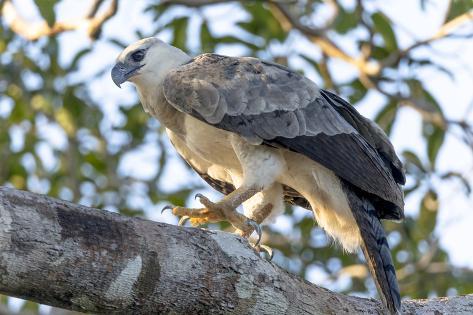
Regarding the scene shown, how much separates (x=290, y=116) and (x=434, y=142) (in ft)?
7.35

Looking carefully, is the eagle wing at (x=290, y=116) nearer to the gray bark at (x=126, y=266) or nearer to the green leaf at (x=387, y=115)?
the gray bark at (x=126, y=266)

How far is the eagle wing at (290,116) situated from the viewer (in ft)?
14.6

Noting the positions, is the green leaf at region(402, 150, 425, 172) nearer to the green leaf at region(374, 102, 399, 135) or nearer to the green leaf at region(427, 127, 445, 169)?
the green leaf at region(427, 127, 445, 169)

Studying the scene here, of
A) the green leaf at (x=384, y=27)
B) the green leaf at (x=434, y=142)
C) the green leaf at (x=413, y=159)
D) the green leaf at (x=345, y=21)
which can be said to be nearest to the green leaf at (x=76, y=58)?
the green leaf at (x=345, y=21)

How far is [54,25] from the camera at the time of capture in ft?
19.6

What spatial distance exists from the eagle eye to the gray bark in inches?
68.5

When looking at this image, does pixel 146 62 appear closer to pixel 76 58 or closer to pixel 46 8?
pixel 46 8

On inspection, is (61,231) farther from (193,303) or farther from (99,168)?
(99,168)

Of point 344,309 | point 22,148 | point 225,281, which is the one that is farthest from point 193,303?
point 22,148

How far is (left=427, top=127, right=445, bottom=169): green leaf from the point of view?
Answer: 21.4 feet

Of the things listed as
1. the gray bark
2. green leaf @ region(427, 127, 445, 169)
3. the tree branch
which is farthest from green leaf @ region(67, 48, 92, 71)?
the gray bark

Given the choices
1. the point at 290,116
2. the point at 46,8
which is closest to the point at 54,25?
the point at 46,8

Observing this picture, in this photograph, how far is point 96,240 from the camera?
10.3 ft

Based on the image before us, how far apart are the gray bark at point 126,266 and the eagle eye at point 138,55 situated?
5.71 ft
